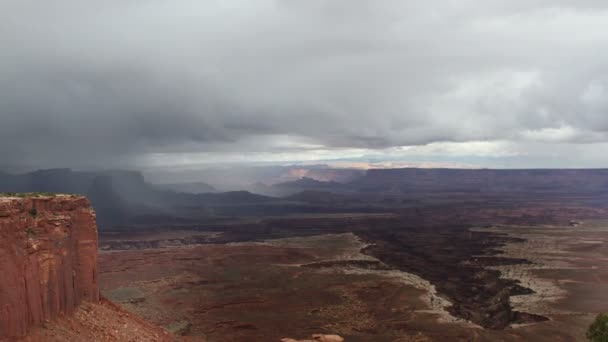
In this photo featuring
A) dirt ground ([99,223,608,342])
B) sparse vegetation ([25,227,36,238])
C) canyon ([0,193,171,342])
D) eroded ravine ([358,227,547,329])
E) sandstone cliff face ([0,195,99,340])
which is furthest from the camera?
eroded ravine ([358,227,547,329])

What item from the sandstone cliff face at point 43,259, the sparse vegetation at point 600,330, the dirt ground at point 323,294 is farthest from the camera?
the dirt ground at point 323,294

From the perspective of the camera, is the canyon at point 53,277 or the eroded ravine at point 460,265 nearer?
the canyon at point 53,277

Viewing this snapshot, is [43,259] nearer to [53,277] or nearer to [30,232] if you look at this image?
[53,277]

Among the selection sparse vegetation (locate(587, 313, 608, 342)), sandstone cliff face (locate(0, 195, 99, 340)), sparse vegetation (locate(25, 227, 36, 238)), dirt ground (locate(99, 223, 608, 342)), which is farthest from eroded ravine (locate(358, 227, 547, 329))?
sparse vegetation (locate(25, 227, 36, 238))

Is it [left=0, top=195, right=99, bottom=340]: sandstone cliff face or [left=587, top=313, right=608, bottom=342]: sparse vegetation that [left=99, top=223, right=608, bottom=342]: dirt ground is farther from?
[left=0, top=195, right=99, bottom=340]: sandstone cliff face

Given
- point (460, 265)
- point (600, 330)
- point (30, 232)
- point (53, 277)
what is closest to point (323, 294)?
point (600, 330)

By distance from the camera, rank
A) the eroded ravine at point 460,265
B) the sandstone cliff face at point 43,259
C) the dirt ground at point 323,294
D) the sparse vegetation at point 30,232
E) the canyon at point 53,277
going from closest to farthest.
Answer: the sandstone cliff face at point 43,259
the canyon at point 53,277
the sparse vegetation at point 30,232
the dirt ground at point 323,294
the eroded ravine at point 460,265

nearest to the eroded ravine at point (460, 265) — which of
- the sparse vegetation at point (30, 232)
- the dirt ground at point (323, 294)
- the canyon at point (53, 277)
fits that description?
the dirt ground at point (323, 294)

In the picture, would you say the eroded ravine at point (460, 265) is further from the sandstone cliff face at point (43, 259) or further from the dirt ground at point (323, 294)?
the sandstone cliff face at point (43, 259)

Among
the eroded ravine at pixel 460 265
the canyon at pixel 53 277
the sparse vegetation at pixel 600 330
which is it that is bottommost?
the eroded ravine at pixel 460 265
